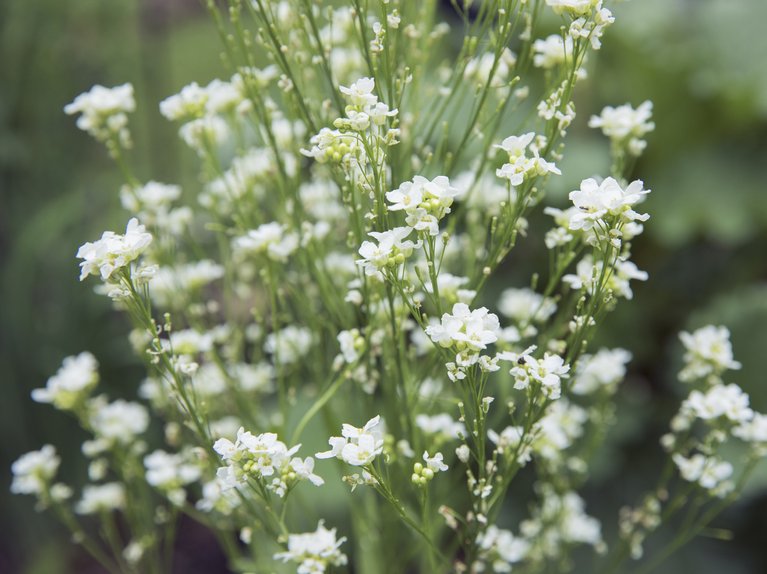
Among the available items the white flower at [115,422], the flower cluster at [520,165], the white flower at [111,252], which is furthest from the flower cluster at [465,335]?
the white flower at [115,422]

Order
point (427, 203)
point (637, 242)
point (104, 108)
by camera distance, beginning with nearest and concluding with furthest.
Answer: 1. point (427, 203)
2. point (104, 108)
3. point (637, 242)

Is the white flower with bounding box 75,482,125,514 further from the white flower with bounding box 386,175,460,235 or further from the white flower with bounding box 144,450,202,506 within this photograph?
the white flower with bounding box 386,175,460,235

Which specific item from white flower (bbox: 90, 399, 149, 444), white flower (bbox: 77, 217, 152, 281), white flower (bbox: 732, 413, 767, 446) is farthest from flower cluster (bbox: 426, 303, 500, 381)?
white flower (bbox: 90, 399, 149, 444)

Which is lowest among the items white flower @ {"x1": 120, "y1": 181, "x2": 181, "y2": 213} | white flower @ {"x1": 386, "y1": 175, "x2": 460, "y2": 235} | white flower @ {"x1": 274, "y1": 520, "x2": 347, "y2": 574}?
white flower @ {"x1": 274, "y1": 520, "x2": 347, "y2": 574}

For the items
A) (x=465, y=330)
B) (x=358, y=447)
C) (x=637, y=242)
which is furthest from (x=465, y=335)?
(x=637, y=242)

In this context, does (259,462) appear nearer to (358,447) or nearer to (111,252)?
(358,447)

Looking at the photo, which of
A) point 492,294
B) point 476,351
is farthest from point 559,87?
point 492,294

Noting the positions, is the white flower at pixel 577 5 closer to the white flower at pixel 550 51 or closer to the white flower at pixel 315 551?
the white flower at pixel 550 51

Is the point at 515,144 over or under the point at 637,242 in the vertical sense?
under
